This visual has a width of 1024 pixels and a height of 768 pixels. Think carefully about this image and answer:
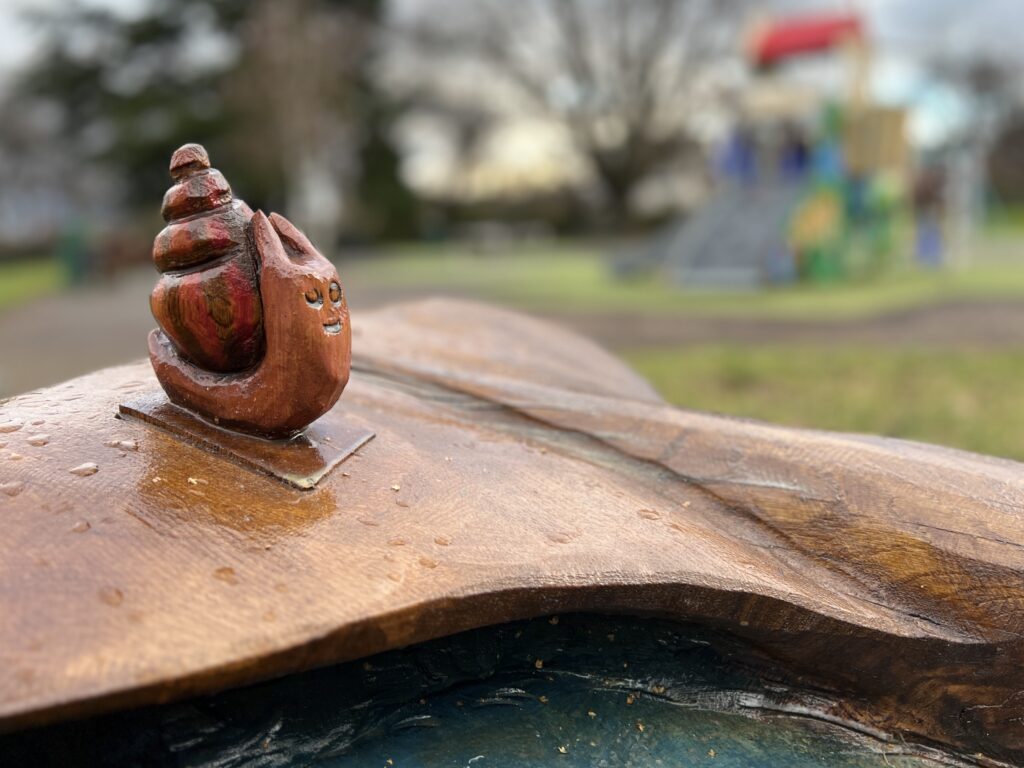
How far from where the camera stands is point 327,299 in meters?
1.35

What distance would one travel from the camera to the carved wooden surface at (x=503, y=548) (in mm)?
1066

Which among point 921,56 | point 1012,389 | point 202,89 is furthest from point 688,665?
point 921,56

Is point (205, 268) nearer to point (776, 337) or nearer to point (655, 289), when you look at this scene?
point (776, 337)

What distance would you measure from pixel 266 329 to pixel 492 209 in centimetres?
3176

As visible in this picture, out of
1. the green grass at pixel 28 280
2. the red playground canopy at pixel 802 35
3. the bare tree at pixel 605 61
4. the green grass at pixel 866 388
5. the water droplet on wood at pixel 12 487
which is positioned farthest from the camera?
the bare tree at pixel 605 61

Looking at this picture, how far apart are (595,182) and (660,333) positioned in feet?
81.6

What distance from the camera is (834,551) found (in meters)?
1.51

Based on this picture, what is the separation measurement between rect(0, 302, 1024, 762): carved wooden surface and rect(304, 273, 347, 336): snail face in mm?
230

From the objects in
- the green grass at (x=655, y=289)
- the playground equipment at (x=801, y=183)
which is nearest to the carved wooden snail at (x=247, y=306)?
the green grass at (x=655, y=289)

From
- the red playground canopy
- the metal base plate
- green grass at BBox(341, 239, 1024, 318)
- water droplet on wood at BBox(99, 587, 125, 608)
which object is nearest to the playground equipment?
the red playground canopy

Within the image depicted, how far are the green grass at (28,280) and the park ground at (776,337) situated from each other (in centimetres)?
17

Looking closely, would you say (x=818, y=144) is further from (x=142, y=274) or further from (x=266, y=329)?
(x=142, y=274)

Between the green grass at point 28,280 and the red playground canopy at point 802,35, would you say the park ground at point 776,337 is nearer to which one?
the green grass at point 28,280

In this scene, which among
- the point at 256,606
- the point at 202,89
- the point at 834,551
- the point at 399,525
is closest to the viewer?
the point at 256,606
